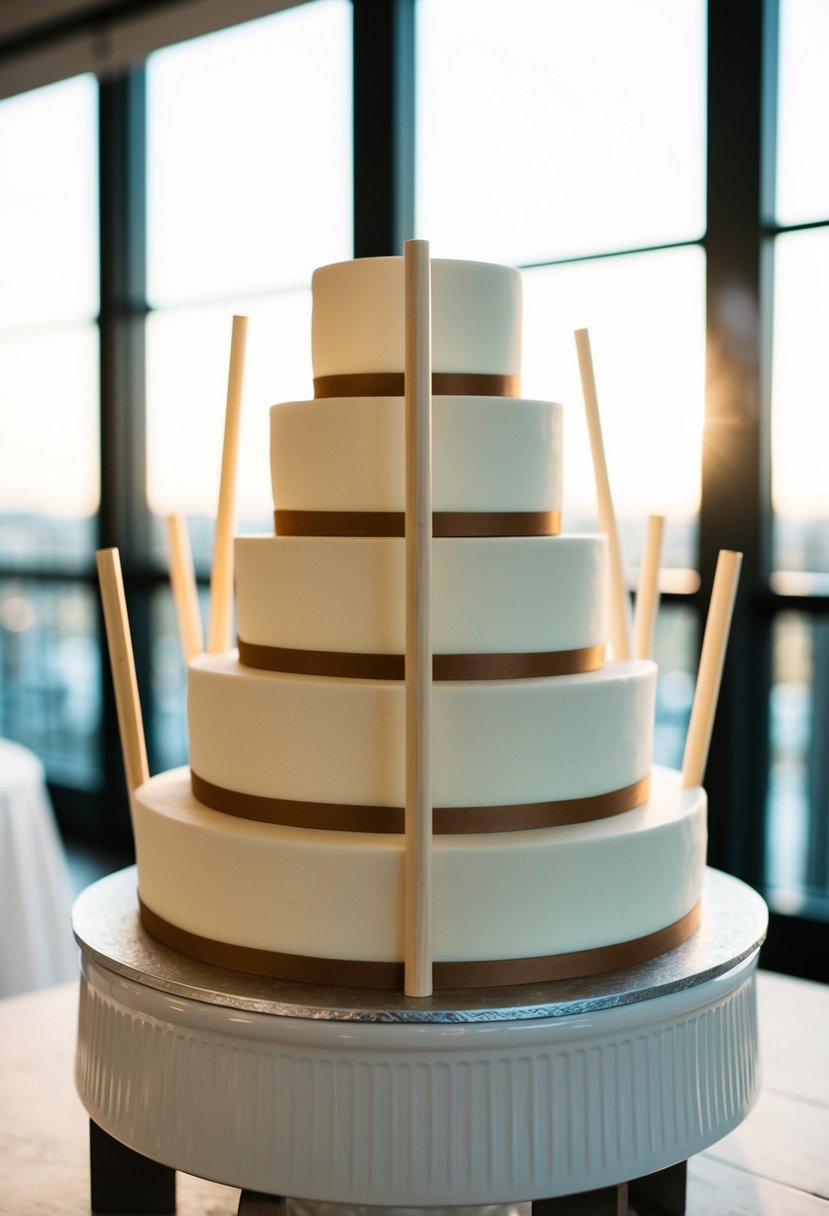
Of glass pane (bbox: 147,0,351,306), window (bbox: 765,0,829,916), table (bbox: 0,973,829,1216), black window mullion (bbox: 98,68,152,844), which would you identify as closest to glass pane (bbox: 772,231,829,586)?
window (bbox: 765,0,829,916)

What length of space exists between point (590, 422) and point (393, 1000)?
0.55m

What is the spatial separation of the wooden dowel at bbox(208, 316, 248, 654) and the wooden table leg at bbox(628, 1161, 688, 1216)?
1.97 feet

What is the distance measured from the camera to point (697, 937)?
0.95 metres

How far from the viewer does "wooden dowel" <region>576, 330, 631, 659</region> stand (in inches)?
42.3

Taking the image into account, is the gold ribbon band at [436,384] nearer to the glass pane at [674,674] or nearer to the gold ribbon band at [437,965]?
the gold ribbon band at [437,965]

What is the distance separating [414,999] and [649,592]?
1.66 ft

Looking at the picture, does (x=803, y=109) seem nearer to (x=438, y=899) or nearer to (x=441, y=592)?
(x=441, y=592)

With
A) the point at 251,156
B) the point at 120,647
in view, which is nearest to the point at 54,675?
the point at 251,156

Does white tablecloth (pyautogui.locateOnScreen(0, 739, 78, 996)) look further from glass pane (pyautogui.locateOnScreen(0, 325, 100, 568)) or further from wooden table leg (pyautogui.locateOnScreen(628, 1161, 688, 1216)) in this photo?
glass pane (pyautogui.locateOnScreen(0, 325, 100, 568))

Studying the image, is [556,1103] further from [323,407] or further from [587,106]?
[587,106]

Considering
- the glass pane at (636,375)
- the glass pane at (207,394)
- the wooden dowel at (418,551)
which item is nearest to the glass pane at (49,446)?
the glass pane at (207,394)

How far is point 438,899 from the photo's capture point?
0.83 meters

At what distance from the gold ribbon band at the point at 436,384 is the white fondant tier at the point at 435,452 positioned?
35mm

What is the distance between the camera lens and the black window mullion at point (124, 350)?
12.0ft
